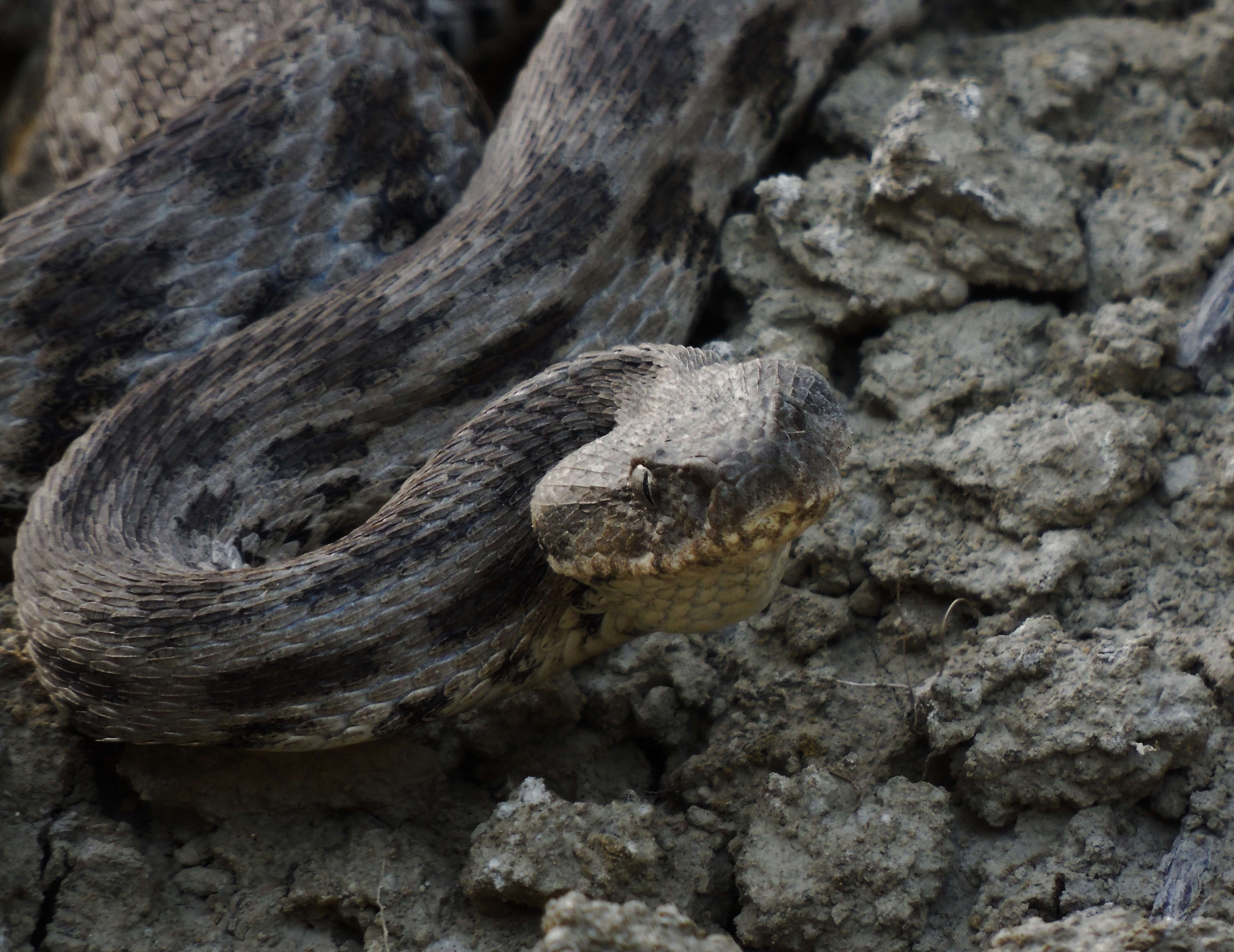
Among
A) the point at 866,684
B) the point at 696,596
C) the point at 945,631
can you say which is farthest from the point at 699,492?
the point at 945,631

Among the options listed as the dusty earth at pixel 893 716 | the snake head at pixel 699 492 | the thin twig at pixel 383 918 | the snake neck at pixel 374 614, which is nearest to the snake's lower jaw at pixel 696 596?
the snake head at pixel 699 492

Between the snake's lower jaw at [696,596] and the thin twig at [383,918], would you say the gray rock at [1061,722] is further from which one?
the thin twig at [383,918]

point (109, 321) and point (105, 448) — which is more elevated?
point (109, 321)

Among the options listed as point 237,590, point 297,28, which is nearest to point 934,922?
point 237,590

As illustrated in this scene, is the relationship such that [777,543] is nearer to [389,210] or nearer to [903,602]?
[903,602]

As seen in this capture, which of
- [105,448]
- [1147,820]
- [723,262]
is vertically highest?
[723,262]

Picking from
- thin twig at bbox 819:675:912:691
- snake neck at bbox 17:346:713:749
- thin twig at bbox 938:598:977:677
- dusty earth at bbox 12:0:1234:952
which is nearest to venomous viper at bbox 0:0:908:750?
snake neck at bbox 17:346:713:749
